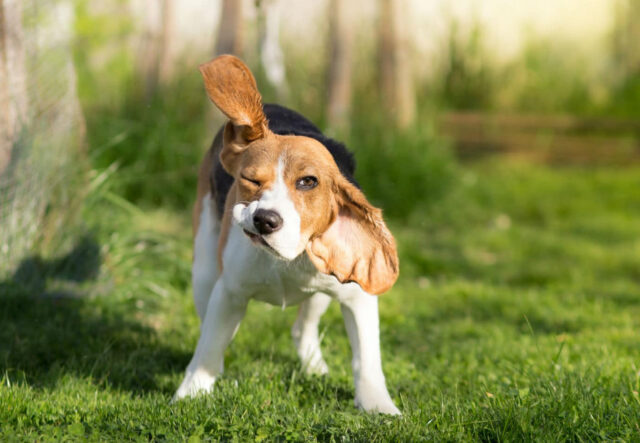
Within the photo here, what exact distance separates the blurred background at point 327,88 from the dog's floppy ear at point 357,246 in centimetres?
249

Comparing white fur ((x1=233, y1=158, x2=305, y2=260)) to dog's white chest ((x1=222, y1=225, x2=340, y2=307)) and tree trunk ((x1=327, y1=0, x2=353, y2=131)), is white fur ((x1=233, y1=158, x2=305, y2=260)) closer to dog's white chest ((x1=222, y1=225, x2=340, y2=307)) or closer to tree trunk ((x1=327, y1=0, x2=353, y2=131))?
dog's white chest ((x1=222, y1=225, x2=340, y2=307))

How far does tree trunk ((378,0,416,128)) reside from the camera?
994 cm

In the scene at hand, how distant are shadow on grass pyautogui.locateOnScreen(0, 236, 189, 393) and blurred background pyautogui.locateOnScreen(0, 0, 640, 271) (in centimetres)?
18

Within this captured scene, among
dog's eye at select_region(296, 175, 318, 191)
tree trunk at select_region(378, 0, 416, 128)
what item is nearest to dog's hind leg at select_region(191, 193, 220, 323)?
dog's eye at select_region(296, 175, 318, 191)

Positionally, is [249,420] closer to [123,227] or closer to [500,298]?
[123,227]

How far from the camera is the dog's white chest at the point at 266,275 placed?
310 cm

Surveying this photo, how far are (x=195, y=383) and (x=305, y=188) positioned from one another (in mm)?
1100

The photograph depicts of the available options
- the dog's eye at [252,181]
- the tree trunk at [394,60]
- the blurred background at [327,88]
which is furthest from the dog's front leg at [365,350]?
the tree trunk at [394,60]

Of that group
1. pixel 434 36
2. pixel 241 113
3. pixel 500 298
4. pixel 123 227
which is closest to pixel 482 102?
pixel 434 36

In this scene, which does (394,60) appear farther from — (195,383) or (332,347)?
(195,383)

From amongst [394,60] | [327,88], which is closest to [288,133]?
[327,88]

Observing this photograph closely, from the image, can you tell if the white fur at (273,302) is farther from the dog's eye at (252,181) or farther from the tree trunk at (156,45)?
the tree trunk at (156,45)

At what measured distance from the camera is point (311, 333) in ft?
13.1

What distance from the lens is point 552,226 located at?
351 inches
